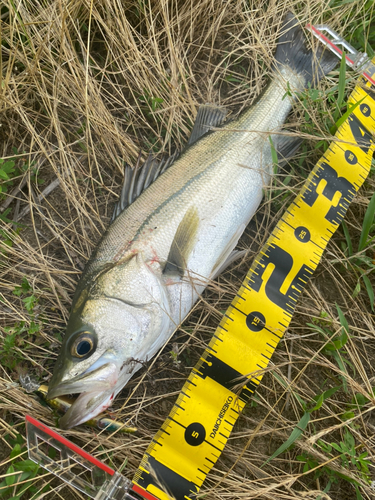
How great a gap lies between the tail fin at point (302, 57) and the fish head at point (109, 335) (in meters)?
2.18

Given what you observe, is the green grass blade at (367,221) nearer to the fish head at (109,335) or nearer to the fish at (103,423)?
the fish head at (109,335)

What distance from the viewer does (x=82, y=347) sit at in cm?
201

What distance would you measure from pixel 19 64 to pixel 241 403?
339 cm

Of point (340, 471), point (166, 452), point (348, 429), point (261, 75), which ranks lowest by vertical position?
point (166, 452)

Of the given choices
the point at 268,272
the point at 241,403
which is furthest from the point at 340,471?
the point at 268,272

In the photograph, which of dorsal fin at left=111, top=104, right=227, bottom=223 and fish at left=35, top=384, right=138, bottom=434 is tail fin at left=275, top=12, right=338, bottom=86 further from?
fish at left=35, top=384, right=138, bottom=434

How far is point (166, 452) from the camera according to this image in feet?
7.18

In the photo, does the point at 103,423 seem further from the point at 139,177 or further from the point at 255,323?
the point at 139,177

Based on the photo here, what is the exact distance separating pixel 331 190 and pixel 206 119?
45.1 inches

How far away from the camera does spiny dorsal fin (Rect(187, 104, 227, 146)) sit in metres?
2.74

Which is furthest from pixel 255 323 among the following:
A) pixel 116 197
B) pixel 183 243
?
pixel 116 197

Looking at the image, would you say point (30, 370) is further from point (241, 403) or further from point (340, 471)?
point (340, 471)

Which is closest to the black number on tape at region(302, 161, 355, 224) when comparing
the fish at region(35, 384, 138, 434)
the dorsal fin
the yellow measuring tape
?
the yellow measuring tape

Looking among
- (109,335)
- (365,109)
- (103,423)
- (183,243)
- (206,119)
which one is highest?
(365,109)
